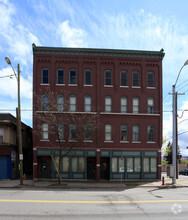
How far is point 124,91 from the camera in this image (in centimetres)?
2681

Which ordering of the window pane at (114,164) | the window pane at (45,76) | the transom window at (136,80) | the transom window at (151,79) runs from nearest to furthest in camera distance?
the window pane at (114,164) → the window pane at (45,76) → the transom window at (136,80) → the transom window at (151,79)

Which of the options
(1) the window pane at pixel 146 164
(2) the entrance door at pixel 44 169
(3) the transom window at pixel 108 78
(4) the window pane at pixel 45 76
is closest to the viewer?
(2) the entrance door at pixel 44 169

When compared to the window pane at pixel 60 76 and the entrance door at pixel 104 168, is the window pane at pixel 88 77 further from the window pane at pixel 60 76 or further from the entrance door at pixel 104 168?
the entrance door at pixel 104 168

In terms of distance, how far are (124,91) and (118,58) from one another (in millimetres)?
3813

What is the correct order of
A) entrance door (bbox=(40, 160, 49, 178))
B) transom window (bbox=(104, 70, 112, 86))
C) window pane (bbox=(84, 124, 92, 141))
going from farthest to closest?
transom window (bbox=(104, 70, 112, 86)) → entrance door (bbox=(40, 160, 49, 178)) → window pane (bbox=(84, 124, 92, 141))

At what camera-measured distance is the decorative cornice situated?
2630cm

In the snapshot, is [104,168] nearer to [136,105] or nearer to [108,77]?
[136,105]

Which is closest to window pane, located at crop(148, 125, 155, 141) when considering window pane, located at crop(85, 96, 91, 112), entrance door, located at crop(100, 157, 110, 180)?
entrance door, located at crop(100, 157, 110, 180)

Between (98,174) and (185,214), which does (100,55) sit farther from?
(185,214)

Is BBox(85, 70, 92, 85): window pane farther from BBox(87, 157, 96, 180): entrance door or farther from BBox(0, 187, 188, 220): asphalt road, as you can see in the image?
BBox(0, 187, 188, 220): asphalt road

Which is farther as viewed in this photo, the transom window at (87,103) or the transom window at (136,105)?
the transom window at (136,105)

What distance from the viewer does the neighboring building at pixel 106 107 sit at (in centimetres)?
2573

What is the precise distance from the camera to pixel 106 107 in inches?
1046

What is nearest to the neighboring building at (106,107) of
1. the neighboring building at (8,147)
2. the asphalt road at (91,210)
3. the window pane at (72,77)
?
the window pane at (72,77)
